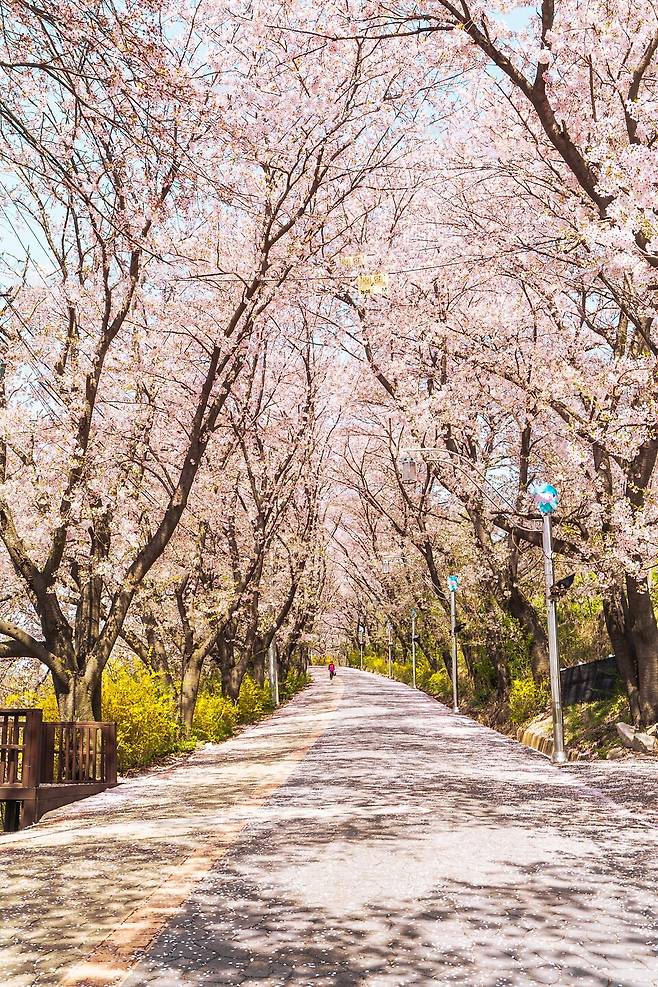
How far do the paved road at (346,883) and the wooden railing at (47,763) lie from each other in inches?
16.0

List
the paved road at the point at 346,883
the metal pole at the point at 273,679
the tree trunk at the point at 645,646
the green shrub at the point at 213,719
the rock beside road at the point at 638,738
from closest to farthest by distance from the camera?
1. the paved road at the point at 346,883
2. the rock beside road at the point at 638,738
3. the tree trunk at the point at 645,646
4. the green shrub at the point at 213,719
5. the metal pole at the point at 273,679

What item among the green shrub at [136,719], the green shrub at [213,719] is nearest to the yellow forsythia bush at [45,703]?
the green shrub at [136,719]

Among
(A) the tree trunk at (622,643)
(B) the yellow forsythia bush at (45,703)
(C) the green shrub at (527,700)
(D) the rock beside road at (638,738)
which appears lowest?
(D) the rock beside road at (638,738)

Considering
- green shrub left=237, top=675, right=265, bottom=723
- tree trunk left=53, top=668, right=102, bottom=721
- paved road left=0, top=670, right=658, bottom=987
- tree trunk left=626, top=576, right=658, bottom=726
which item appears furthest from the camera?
green shrub left=237, top=675, right=265, bottom=723

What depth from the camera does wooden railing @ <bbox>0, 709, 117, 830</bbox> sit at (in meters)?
10.1

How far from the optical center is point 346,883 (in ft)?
21.0

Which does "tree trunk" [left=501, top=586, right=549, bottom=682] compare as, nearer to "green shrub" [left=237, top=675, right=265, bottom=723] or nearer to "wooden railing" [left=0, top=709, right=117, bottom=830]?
"green shrub" [left=237, top=675, right=265, bottom=723]

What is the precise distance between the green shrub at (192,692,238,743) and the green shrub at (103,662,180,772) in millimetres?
2861

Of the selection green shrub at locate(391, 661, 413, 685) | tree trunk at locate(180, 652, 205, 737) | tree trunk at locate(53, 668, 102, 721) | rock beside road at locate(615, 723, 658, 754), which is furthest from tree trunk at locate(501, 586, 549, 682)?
green shrub at locate(391, 661, 413, 685)

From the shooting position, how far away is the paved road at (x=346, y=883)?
4.72 m

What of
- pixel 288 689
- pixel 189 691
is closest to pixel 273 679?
pixel 288 689

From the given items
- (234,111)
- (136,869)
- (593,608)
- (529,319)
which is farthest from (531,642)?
(136,869)

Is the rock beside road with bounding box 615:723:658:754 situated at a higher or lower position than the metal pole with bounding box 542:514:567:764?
lower

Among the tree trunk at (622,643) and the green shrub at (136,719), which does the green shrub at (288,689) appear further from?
the tree trunk at (622,643)
